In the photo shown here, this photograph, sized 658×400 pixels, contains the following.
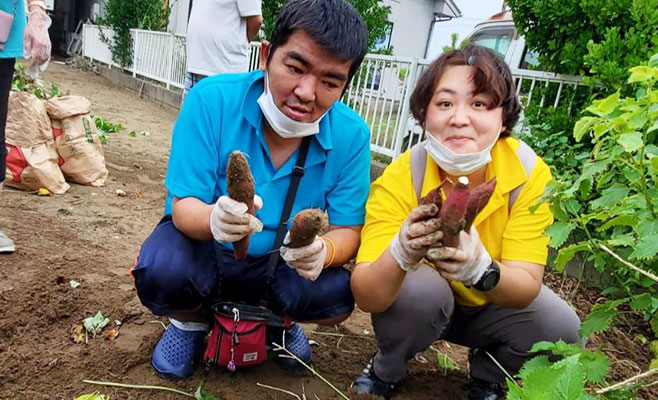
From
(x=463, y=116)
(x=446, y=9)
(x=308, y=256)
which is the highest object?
(x=446, y=9)

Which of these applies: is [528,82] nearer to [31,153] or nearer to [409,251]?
[409,251]

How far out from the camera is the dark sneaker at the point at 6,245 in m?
2.33

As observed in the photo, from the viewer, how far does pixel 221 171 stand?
1664 millimetres

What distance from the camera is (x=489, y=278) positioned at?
1.33 meters

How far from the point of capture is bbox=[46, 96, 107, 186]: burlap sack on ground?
344 cm

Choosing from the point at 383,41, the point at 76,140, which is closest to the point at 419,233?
the point at 76,140

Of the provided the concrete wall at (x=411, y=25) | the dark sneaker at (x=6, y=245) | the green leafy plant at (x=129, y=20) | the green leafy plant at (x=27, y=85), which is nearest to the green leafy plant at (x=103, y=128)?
the green leafy plant at (x=27, y=85)

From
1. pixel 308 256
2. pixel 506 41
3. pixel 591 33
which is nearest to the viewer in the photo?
pixel 308 256

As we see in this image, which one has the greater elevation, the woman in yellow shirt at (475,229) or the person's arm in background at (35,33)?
the person's arm in background at (35,33)

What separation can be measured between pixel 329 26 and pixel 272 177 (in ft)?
1.72

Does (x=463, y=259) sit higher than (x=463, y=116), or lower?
lower

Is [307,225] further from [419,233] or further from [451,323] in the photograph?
[451,323]

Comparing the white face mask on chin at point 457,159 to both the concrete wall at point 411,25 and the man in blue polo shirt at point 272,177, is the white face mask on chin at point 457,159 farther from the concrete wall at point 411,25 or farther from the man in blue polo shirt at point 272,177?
the concrete wall at point 411,25

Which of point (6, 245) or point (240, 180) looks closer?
point (240, 180)
